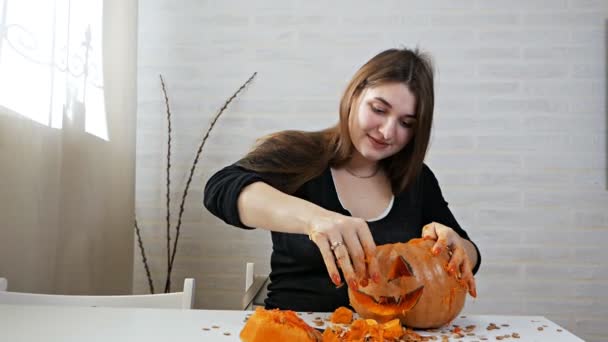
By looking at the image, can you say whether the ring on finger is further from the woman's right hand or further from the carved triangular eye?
the carved triangular eye

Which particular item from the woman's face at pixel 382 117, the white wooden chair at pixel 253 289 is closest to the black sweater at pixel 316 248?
the woman's face at pixel 382 117

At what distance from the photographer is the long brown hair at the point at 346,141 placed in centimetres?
128

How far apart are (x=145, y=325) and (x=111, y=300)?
27 cm

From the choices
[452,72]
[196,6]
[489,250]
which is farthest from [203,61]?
[489,250]

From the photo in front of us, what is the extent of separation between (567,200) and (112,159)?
1.74m

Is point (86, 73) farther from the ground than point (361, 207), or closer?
farther from the ground

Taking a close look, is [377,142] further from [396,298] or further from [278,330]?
[278,330]

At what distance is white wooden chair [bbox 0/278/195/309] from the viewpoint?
105 cm

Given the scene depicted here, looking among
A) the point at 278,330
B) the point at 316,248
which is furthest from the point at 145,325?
the point at 316,248

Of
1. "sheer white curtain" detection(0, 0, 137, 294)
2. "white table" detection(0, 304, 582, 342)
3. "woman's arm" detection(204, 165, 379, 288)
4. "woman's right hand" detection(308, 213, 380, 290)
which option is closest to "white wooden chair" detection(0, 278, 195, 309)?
"white table" detection(0, 304, 582, 342)

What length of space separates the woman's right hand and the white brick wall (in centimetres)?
148

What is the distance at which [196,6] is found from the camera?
7.64 ft

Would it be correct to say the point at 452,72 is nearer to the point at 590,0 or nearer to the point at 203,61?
the point at 590,0

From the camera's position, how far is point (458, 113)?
227 cm
